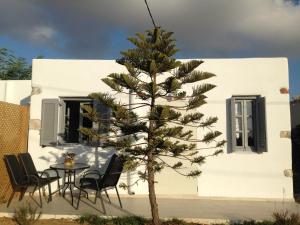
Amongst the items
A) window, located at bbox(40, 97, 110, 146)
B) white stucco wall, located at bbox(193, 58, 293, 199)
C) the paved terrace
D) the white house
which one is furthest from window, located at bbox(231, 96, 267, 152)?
window, located at bbox(40, 97, 110, 146)

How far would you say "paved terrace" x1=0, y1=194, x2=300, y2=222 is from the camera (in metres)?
6.00

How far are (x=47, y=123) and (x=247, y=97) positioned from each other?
4.43 meters

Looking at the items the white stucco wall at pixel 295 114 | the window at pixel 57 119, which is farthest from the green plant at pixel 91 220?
the white stucco wall at pixel 295 114

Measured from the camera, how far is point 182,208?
21.9 ft

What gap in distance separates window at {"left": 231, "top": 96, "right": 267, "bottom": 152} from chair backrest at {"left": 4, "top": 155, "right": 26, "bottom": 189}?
14.1 ft

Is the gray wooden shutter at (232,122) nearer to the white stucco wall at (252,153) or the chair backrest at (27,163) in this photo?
the white stucco wall at (252,153)

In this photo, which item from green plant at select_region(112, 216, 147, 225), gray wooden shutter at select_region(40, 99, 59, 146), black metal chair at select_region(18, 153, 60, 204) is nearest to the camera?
green plant at select_region(112, 216, 147, 225)

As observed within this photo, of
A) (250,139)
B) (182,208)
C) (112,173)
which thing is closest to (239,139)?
(250,139)

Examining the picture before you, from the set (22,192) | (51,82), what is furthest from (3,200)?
(51,82)

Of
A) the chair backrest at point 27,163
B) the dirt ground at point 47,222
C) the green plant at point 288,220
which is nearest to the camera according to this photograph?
the green plant at point 288,220

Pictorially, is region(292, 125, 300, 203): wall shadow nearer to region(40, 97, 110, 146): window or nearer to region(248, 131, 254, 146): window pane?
region(248, 131, 254, 146): window pane

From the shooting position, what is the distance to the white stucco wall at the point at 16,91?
10352mm

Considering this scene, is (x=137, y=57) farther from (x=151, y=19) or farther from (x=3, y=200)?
(x=3, y=200)

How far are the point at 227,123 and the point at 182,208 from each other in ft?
→ 7.34
